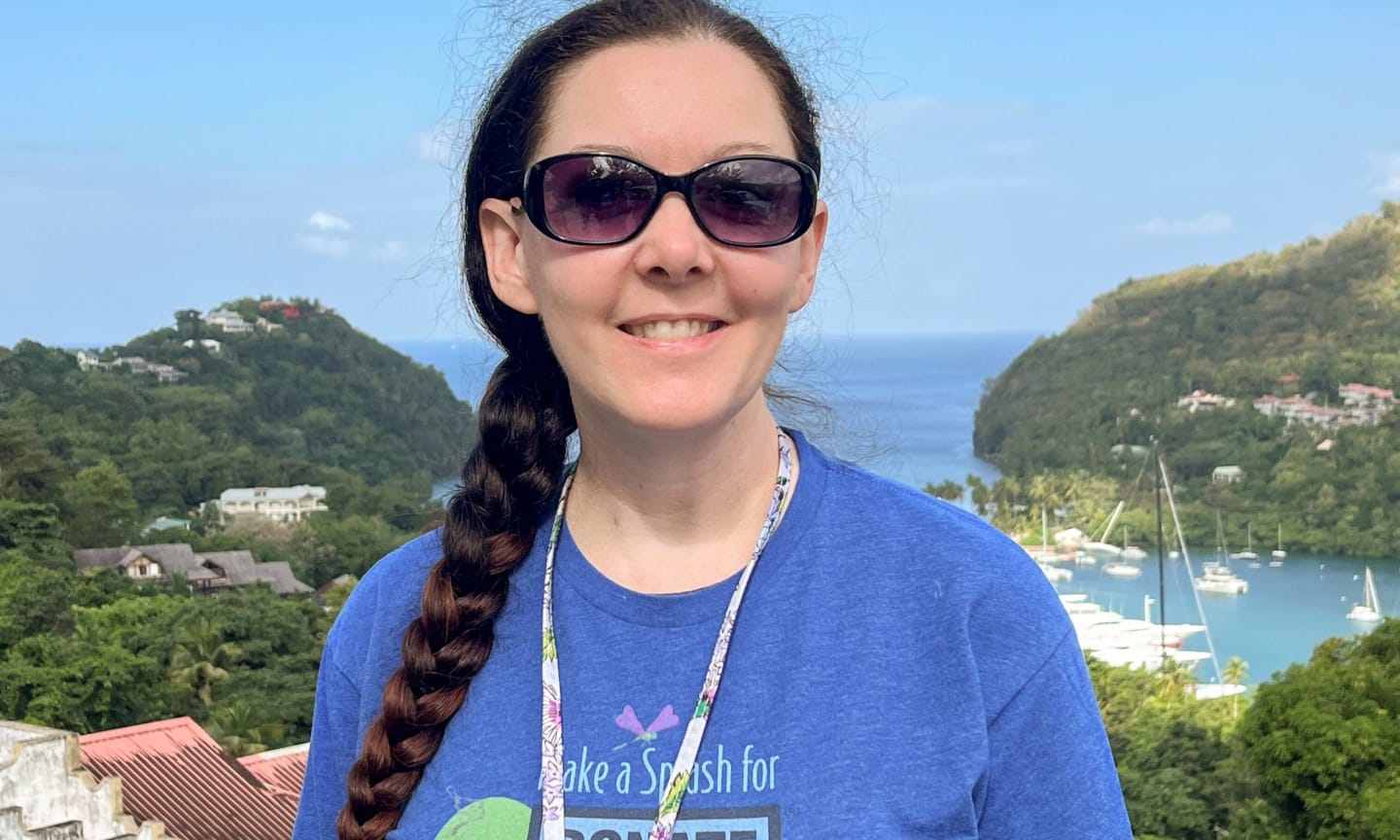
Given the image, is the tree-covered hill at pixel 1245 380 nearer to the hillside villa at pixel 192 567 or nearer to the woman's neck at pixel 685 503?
the hillside villa at pixel 192 567

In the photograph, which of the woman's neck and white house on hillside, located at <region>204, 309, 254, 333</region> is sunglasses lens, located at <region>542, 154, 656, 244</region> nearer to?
the woman's neck

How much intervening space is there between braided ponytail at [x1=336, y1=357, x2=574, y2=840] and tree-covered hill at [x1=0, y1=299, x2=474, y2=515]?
29.2m

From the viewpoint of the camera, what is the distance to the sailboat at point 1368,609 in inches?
1385

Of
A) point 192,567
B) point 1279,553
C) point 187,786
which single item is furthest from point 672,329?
point 1279,553

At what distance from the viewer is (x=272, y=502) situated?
36312mm

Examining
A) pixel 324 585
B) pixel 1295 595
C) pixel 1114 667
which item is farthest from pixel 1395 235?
pixel 324 585

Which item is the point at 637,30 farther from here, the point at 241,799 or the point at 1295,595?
the point at 1295,595

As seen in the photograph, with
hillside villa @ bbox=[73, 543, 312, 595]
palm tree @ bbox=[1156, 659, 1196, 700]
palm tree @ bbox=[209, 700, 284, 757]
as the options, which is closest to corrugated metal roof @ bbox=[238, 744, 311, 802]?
palm tree @ bbox=[209, 700, 284, 757]

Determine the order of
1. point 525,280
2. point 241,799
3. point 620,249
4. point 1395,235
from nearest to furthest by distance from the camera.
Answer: point 620,249 < point 525,280 < point 241,799 < point 1395,235

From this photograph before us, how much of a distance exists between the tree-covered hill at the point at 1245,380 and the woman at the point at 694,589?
44.4 m

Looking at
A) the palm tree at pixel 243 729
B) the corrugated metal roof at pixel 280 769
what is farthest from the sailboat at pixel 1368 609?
the corrugated metal roof at pixel 280 769

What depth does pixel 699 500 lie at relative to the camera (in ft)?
3.22

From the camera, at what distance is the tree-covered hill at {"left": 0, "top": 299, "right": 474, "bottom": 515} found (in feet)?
117

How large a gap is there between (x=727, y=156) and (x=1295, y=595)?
4319cm
